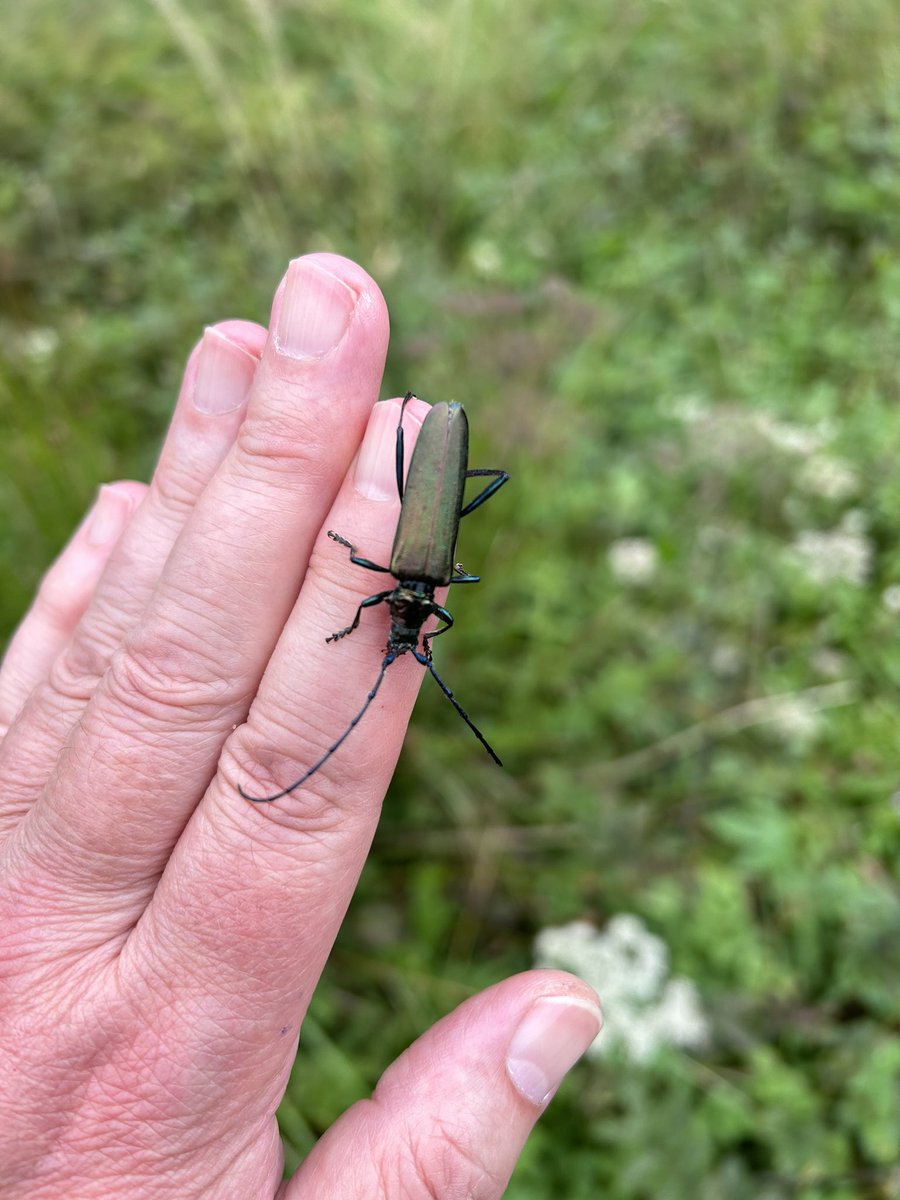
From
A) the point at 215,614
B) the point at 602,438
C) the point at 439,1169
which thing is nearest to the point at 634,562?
the point at 602,438

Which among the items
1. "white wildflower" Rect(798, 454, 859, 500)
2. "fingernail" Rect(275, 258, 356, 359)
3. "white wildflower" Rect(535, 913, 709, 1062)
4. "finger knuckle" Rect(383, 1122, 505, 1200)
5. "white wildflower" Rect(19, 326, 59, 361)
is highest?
"fingernail" Rect(275, 258, 356, 359)

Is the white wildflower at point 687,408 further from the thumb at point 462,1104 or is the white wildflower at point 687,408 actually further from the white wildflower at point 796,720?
the thumb at point 462,1104

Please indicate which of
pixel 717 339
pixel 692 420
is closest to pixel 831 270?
pixel 717 339

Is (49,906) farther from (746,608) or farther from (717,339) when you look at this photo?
(717,339)

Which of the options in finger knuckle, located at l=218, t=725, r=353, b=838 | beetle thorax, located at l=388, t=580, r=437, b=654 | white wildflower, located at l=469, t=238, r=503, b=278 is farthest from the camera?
white wildflower, located at l=469, t=238, r=503, b=278

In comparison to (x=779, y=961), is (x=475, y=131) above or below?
above

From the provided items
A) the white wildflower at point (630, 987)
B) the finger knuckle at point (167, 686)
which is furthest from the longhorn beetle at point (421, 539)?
the white wildflower at point (630, 987)

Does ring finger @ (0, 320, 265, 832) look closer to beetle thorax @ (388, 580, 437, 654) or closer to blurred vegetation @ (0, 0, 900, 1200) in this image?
beetle thorax @ (388, 580, 437, 654)

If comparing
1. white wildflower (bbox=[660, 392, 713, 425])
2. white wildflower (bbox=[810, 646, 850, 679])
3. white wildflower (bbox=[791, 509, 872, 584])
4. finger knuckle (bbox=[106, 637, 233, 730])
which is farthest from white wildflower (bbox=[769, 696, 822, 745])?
finger knuckle (bbox=[106, 637, 233, 730])
